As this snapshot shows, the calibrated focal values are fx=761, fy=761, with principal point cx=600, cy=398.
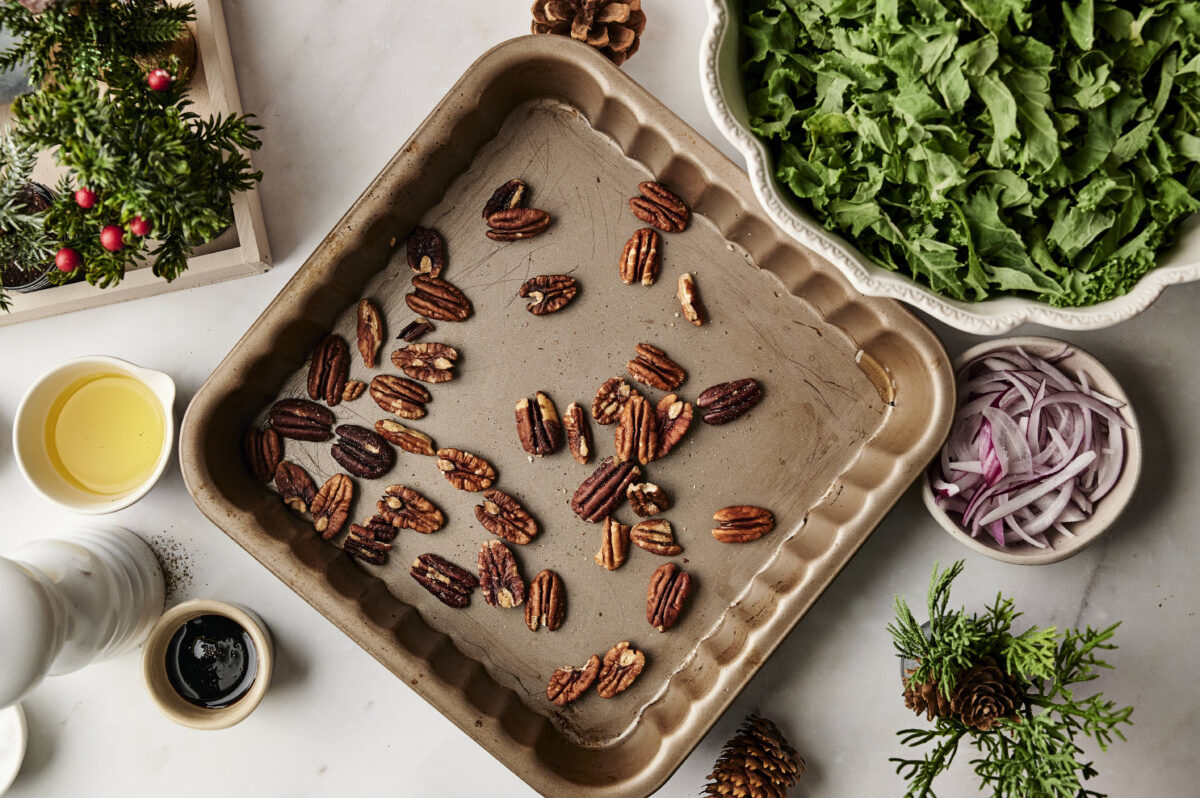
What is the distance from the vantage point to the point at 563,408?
1123 mm

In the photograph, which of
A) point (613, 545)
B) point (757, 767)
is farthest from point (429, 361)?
point (757, 767)

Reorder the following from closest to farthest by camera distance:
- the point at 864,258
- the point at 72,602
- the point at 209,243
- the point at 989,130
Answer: the point at 989,130 < the point at 864,258 < the point at 72,602 < the point at 209,243

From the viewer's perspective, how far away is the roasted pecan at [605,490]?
43.3 inches

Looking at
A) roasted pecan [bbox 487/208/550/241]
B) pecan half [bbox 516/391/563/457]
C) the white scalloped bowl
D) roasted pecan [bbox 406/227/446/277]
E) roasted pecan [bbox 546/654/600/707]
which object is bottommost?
roasted pecan [bbox 546/654/600/707]

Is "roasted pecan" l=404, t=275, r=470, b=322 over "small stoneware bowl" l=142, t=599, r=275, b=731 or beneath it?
over

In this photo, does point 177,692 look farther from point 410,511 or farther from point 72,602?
point 410,511

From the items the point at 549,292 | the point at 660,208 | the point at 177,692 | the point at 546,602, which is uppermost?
the point at 660,208

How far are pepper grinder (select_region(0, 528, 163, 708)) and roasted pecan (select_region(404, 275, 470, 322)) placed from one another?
57cm

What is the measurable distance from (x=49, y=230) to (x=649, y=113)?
2.64ft

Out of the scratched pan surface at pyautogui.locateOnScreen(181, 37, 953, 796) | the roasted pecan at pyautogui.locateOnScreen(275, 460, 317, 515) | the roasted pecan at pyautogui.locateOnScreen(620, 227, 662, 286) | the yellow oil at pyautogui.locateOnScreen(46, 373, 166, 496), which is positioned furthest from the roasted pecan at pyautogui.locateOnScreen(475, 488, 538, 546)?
the yellow oil at pyautogui.locateOnScreen(46, 373, 166, 496)

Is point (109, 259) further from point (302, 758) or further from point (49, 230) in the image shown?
point (302, 758)

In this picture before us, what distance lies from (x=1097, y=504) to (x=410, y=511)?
97 cm

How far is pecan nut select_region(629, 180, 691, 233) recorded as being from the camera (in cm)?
109

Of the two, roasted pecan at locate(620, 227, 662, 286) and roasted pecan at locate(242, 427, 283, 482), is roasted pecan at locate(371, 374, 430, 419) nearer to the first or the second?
roasted pecan at locate(242, 427, 283, 482)
